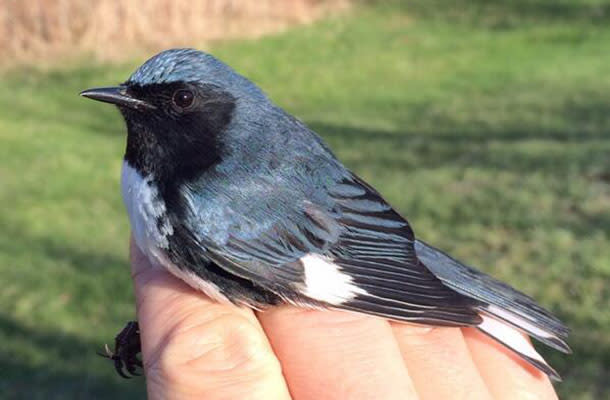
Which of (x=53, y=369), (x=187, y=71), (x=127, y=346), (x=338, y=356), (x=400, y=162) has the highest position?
(x=187, y=71)

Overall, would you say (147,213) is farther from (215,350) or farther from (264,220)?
(215,350)

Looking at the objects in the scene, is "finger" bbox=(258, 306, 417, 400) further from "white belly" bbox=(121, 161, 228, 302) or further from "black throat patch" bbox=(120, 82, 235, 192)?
"black throat patch" bbox=(120, 82, 235, 192)

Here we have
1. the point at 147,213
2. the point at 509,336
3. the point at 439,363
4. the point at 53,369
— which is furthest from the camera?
the point at 53,369

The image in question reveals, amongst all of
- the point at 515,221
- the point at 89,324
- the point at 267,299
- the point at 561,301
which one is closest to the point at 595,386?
the point at 561,301

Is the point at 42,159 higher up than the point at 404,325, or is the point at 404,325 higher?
the point at 404,325

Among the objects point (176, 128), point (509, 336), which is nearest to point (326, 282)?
point (509, 336)

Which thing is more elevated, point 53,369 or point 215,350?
point 215,350

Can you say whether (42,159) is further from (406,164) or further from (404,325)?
(404,325)
